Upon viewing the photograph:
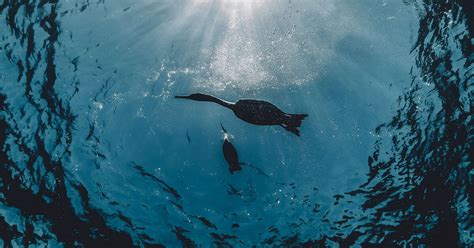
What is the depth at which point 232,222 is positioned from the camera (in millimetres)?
9414

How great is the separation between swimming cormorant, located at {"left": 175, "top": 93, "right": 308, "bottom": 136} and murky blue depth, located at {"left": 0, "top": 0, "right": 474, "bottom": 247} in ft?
3.79

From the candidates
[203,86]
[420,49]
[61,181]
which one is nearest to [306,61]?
[203,86]

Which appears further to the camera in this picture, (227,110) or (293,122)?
(227,110)

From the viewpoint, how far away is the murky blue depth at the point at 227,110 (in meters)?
7.54

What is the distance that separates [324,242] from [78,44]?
30.0 feet

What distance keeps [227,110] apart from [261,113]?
4.94 ft

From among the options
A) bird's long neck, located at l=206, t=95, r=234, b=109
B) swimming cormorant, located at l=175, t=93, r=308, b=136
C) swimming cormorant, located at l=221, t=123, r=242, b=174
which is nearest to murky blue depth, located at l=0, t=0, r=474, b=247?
swimming cormorant, located at l=221, t=123, r=242, b=174

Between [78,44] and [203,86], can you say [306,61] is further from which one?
[78,44]

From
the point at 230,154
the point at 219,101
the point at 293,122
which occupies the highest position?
the point at 293,122

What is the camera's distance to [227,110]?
25.1ft

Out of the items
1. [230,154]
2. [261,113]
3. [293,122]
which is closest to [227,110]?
[230,154]

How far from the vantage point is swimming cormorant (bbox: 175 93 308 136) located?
20.5 ft

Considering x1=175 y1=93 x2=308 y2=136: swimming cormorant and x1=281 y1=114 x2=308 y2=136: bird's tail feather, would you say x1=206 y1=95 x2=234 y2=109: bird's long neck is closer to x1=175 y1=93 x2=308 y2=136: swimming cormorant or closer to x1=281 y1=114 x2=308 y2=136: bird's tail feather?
x1=175 y1=93 x2=308 y2=136: swimming cormorant

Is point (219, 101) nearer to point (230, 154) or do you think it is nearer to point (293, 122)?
point (293, 122)
